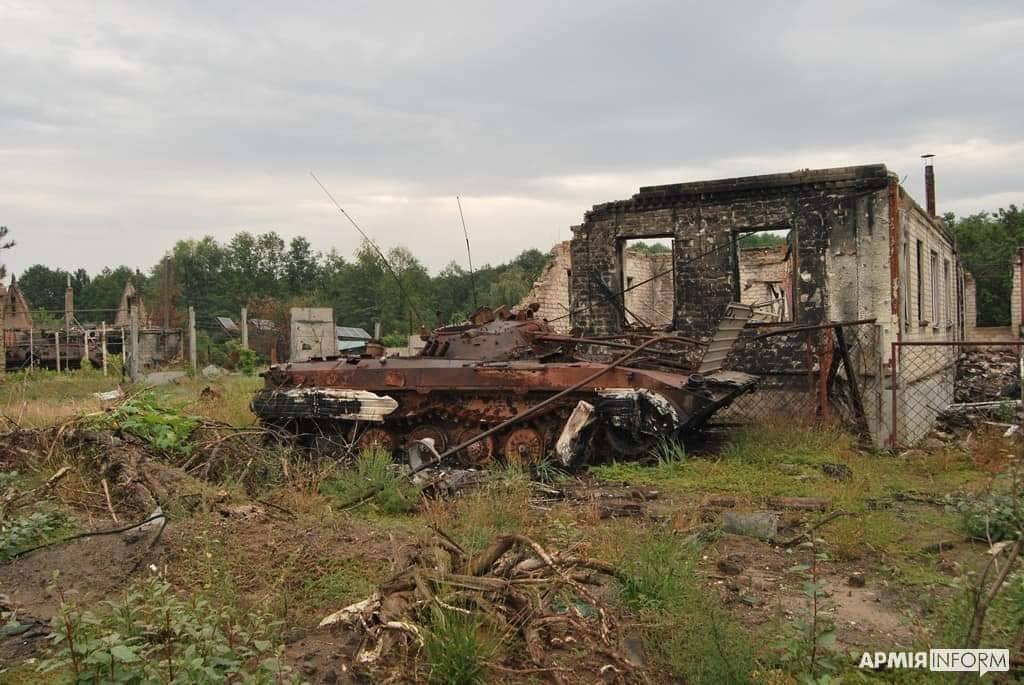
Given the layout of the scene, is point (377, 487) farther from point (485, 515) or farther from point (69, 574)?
point (69, 574)

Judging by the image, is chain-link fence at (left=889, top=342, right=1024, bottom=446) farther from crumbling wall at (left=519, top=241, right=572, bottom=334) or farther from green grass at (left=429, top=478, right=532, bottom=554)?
crumbling wall at (left=519, top=241, right=572, bottom=334)

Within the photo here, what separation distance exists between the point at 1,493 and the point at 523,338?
20.8 feet

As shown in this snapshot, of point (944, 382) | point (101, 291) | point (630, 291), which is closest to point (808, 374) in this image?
point (944, 382)

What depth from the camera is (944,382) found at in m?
18.5

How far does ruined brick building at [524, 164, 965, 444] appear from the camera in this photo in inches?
516

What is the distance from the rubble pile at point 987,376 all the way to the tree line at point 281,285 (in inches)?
733

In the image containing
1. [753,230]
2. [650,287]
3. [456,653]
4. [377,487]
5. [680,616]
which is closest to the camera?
[456,653]

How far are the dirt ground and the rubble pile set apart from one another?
960cm

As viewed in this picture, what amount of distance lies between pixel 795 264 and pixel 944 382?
7086 millimetres

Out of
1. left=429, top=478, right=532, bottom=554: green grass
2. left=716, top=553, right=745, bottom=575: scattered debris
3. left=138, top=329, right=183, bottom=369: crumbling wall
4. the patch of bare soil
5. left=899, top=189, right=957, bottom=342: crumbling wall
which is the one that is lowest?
left=716, top=553, right=745, bottom=575: scattered debris

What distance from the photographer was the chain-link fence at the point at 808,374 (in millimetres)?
11859

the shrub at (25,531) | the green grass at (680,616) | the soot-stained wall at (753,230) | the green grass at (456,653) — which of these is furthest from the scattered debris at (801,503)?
the shrub at (25,531)

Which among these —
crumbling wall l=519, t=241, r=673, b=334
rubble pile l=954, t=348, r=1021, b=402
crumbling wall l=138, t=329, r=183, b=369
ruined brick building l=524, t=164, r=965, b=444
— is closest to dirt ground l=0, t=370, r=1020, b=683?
ruined brick building l=524, t=164, r=965, b=444

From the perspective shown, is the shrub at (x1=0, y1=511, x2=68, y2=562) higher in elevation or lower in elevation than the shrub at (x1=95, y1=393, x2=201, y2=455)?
lower
